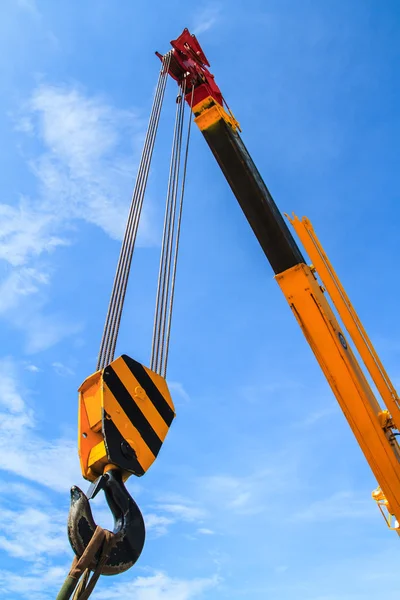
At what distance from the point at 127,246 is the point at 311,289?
2.31m

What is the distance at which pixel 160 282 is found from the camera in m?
3.64

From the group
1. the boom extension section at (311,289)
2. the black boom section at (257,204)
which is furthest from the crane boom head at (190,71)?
the black boom section at (257,204)

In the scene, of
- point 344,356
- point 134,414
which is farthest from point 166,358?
point 344,356

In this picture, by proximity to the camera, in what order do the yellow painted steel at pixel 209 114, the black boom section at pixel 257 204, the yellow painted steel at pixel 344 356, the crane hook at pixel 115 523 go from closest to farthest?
the crane hook at pixel 115 523, the yellow painted steel at pixel 344 356, the black boom section at pixel 257 204, the yellow painted steel at pixel 209 114

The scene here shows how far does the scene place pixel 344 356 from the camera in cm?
486

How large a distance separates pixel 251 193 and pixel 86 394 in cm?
344

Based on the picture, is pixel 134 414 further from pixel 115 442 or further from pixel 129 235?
pixel 129 235

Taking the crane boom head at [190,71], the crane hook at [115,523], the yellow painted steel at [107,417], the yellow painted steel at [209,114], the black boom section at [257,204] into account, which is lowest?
the crane hook at [115,523]

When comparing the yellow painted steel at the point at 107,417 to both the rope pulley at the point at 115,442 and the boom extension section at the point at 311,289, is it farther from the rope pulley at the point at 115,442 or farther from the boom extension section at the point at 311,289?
the boom extension section at the point at 311,289

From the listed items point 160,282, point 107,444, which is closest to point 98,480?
point 107,444

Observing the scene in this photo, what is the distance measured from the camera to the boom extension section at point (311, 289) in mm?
4555

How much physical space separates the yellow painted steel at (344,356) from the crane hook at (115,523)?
291 cm

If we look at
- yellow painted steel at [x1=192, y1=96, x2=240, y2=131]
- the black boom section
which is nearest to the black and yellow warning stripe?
the black boom section

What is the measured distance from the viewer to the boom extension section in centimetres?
455
